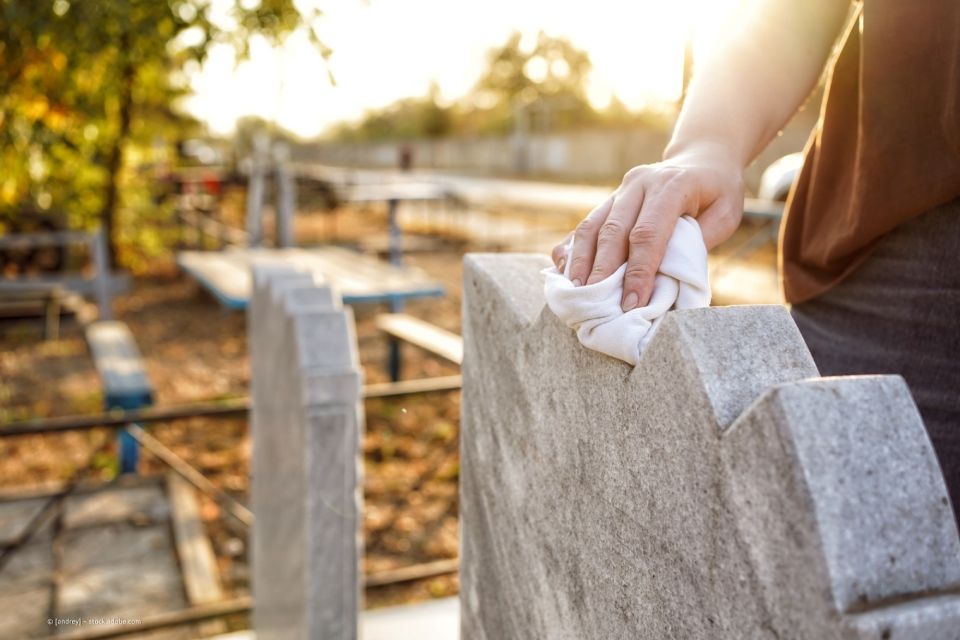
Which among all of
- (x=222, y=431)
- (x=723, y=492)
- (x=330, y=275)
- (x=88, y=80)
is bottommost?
(x=222, y=431)

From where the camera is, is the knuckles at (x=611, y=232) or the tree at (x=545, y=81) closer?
the knuckles at (x=611, y=232)

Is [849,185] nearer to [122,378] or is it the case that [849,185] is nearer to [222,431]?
[122,378]

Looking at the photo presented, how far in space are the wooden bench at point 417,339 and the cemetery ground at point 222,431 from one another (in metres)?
0.33

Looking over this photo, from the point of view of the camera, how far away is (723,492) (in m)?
0.73

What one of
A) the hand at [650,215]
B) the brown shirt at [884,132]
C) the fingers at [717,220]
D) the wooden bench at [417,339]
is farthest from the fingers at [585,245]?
the wooden bench at [417,339]

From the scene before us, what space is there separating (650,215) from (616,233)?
43 millimetres

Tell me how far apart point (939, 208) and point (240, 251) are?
9.00 m

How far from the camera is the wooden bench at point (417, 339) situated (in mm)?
5320

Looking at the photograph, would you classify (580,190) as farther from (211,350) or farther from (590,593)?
(590,593)

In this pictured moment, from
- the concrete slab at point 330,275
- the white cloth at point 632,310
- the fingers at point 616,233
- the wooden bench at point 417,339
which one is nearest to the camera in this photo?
the white cloth at point 632,310

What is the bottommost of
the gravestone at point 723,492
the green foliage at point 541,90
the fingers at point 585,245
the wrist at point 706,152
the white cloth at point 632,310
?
the gravestone at point 723,492

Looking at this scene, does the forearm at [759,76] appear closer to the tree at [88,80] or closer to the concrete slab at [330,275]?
the tree at [88,80]

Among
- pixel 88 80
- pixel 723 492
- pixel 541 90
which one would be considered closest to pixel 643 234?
pixel 723 492

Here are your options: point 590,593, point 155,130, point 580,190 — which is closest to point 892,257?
point 590,593
